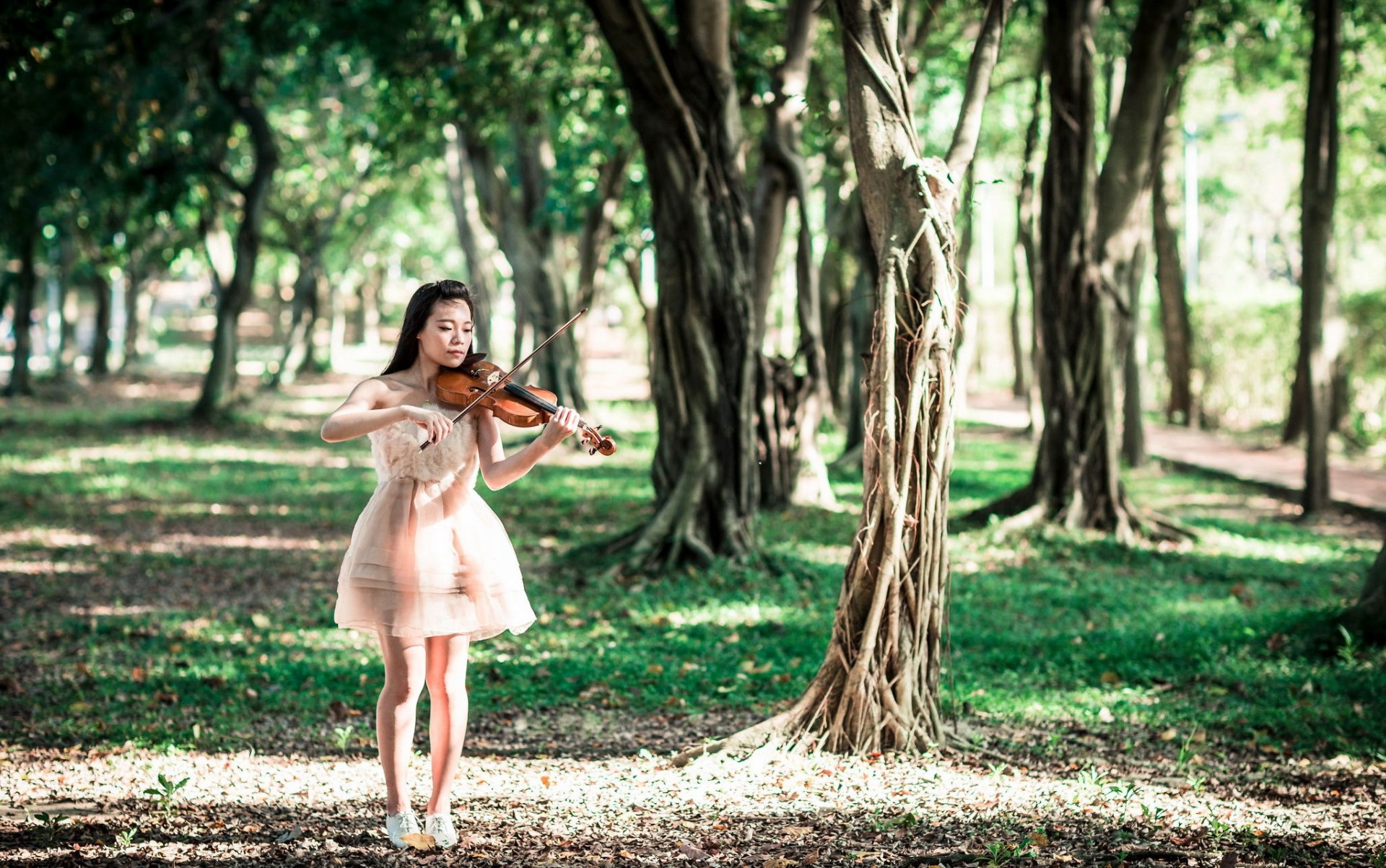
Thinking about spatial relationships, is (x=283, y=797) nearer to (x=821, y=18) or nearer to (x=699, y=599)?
(x=699, y=599)

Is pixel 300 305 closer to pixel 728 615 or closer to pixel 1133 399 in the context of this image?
pixel 1133 399

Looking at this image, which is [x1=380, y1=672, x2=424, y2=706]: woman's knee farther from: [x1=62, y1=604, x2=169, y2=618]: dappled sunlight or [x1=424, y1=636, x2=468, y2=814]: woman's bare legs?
[x1=62, y1=604, x2=169, y2=618]: dappled sunlight

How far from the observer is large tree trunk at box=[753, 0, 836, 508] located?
1159 centimetres

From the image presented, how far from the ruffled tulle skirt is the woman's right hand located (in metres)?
0.27

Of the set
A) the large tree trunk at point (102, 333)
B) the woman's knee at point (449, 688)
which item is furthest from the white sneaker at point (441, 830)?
the large tree trunk at point (102, 333)

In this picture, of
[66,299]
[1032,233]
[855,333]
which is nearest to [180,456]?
[855,333]

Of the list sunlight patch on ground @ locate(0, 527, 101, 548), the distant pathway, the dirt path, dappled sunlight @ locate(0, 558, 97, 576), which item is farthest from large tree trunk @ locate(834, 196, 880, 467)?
the dirt path

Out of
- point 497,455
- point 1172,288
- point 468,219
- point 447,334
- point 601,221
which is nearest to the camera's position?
point 447,334

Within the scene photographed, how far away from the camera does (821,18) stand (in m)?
14.9

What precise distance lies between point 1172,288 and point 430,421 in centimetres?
1717

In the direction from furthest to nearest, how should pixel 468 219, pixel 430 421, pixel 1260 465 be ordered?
pixel 468 219 → pixel 1260 465 → pixel 430 421

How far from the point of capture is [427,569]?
415 cm

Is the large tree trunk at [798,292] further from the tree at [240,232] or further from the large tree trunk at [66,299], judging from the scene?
the large tree trunk at [66,299]

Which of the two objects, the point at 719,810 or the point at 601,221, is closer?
the point at 719,810
